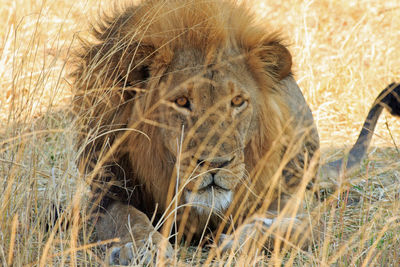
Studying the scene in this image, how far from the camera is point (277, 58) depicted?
3.33m

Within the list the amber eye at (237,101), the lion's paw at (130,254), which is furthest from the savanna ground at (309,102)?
the amber eye at (237,101)

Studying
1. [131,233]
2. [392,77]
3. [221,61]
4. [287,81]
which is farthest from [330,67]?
[131,233]

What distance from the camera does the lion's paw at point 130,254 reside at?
8.66 ft

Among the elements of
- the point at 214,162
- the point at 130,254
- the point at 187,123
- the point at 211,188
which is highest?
the point at 187,123

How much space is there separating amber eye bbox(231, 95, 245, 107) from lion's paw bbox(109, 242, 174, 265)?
28.8 inches

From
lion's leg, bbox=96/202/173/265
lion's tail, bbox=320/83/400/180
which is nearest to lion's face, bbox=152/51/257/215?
lion's leg, bbox=96/202/173/265

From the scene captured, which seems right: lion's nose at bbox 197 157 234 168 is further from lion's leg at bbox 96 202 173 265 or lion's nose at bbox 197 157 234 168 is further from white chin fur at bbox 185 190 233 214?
lion's leg at bbox 96 202 173 265

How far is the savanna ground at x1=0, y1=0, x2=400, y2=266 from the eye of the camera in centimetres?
272

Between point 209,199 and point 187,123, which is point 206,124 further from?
point 209,199

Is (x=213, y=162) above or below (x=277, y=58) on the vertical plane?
below

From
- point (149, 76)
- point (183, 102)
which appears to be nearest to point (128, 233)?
point (183, 102)

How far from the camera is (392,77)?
6336mm

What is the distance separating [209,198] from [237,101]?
487mm

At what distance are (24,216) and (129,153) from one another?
0.64 m
